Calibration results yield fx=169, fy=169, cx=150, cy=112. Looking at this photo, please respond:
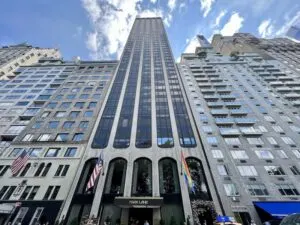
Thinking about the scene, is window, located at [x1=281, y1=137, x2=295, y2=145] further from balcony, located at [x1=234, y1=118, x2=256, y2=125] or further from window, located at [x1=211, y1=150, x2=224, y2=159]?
window, located at [x1=211, y1=150, x2=224, y2=159]

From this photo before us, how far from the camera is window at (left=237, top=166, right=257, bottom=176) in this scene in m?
29.3

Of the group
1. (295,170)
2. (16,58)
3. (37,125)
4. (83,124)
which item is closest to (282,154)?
(295,170)

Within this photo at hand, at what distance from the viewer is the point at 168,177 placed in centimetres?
3003

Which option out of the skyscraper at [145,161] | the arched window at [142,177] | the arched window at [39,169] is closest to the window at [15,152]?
the arched window at [39,169]

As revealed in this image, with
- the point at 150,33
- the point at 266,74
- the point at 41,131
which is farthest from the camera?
the point at 150,33

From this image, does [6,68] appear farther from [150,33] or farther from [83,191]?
[150,33]

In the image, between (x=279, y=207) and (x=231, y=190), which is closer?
(x=279, y=207)

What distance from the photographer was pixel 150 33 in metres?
106

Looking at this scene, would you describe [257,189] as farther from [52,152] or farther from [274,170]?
[52,152]

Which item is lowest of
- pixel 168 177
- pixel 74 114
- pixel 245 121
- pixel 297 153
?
pixel 168 177

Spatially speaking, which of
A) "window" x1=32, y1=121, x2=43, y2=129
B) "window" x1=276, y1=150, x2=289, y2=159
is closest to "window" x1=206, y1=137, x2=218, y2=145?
"window" x1=276, y1=150, x2=289, y2=159

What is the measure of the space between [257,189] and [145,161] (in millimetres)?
19114

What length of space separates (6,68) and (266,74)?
96659 millimetres

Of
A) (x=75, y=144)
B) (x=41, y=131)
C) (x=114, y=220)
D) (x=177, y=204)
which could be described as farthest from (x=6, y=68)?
(x=177, y=204)
